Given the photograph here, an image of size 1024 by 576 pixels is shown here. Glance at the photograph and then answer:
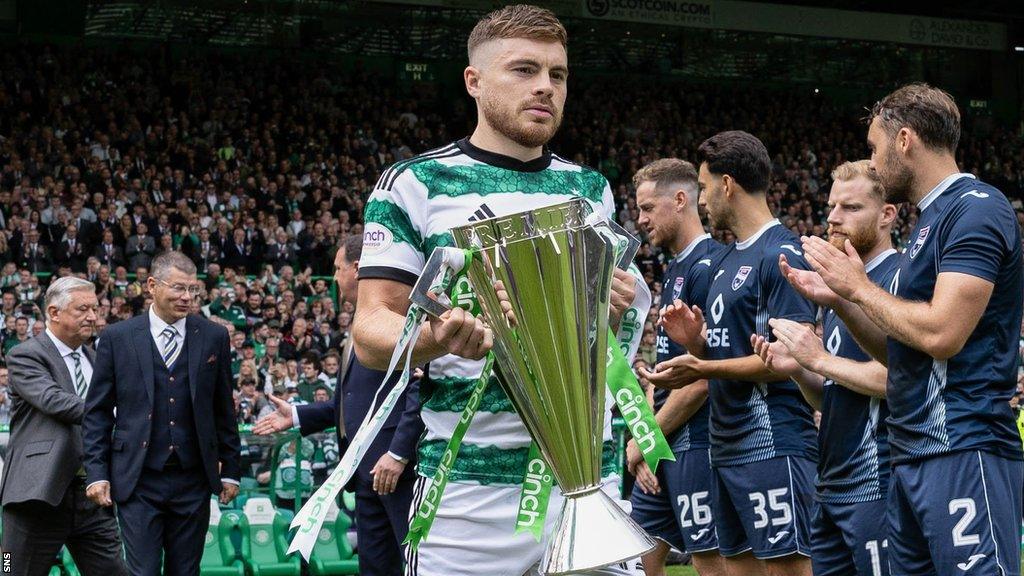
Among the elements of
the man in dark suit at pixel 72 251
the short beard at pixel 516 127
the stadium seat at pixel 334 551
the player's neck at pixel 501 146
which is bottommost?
the stadium seat at pixel 334 551

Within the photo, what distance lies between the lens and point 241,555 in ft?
28.7

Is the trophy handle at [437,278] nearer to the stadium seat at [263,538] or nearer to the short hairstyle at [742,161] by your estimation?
the short hairstyle at [742,161]

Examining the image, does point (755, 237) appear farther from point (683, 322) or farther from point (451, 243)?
point (451, 243)

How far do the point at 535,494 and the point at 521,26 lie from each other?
1178 mm

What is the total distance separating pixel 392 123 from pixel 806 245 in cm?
2290

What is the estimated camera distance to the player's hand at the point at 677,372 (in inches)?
197

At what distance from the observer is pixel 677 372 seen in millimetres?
5047

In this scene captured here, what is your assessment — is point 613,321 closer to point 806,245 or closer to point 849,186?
point 806,245

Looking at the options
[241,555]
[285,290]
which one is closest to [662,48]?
[285,290]

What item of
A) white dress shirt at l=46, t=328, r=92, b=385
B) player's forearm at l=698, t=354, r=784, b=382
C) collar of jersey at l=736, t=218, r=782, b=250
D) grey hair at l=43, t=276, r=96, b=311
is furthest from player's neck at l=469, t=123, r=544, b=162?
white dress shirt at l=46, t=328, r=92, b=385

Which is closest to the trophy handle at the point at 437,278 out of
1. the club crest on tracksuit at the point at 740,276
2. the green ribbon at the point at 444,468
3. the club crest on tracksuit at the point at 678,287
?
the green ribbon at the point at 444,468

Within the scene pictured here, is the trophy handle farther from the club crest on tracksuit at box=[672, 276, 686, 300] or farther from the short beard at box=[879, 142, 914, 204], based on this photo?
the club crest on tracksuit at box=[672, 276, 686, 300]

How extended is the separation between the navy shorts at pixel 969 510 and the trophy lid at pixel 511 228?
5.46ft

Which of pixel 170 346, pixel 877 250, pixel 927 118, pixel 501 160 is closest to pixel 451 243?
pixel 501 160
